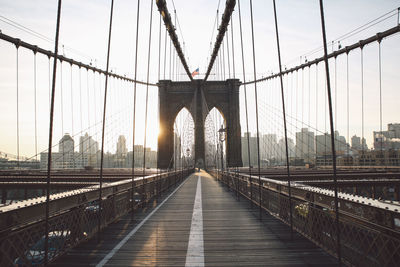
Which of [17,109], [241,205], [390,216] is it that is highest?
[17,109]

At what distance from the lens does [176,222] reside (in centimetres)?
550

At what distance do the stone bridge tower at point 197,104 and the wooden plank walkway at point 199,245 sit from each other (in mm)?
36637

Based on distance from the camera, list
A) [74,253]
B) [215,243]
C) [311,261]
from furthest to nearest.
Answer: [215,243] → [74,253] → [311,261]

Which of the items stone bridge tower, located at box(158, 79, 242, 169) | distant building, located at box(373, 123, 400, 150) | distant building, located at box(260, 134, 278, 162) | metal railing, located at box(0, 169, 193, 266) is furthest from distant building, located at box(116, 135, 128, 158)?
distant building, located at box(373, 123, 400, 150)

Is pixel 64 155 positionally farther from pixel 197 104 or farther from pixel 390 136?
pixel 390 136

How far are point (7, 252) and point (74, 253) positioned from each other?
47.9 inches

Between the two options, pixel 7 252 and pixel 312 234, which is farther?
pixel 312 234

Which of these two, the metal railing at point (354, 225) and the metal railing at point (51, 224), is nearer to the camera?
the metal railing at point (354, 225)

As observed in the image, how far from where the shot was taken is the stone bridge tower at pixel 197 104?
42531 mm

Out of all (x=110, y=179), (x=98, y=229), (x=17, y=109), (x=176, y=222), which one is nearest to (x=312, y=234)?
(x=176, y=222)

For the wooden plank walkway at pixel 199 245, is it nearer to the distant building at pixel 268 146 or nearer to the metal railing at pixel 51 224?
the metal railing at pixel 51 224

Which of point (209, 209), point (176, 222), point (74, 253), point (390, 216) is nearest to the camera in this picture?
point (390, 216)

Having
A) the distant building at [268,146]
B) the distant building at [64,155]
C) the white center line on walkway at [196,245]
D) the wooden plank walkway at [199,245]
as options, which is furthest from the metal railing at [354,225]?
the distant building at [268,146]

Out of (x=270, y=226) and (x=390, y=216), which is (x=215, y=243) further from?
(x=390, y=216)
